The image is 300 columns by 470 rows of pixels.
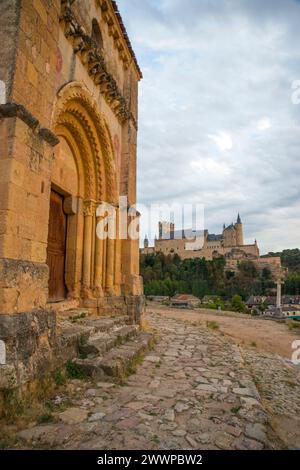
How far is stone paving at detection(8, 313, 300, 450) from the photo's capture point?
236 cm

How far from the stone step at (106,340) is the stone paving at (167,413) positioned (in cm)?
55

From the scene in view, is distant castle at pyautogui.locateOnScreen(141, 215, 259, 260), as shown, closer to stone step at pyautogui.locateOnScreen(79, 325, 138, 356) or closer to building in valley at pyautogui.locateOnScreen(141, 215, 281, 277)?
building in valley at pyautogui.locateOnScreen(141, 215, 281, 277)

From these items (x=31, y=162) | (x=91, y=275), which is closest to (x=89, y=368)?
(x=31, y=162)

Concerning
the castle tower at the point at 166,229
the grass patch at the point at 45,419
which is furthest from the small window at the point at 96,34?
the castle tower at the point at 166,229

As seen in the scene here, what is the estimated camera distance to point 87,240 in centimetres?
686

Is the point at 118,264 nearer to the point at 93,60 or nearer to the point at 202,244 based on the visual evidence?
the point at 93,60

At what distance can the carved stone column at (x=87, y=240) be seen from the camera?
6.75 metres

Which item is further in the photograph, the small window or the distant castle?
the distant castle

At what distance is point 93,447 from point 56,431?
0.38m

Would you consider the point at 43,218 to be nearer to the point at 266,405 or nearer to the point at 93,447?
the point at 93,447

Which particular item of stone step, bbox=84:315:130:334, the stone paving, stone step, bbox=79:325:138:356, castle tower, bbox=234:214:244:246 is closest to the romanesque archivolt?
stone step, bbox=84:315:130:334

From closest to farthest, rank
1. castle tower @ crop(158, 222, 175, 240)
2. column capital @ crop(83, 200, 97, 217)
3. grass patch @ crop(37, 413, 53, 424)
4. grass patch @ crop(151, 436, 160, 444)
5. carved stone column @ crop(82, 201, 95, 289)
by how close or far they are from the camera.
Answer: grass patch @ crop(151, 436, 160, 444) < grass patch @ crop(37, 413, 53, 424) < carved stone column @ crop(82, 201, 95, 289) < column capital @ crop(83, 200, 97, 217) < castle tower @ crop(158, 222, 175, 240)

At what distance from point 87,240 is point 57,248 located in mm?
747

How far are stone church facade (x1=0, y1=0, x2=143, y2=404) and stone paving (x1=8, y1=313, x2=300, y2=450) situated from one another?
0.65m
